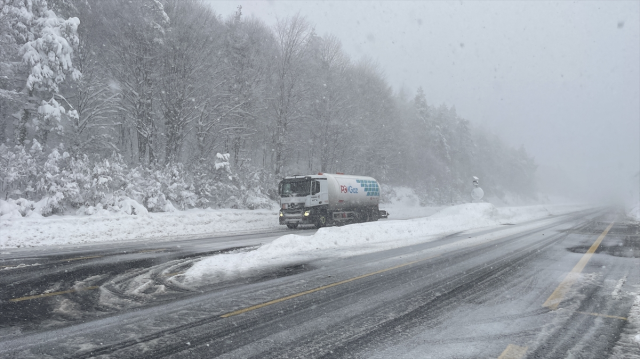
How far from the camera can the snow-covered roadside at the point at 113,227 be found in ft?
43.4

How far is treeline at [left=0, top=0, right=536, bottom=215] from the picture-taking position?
1847cm

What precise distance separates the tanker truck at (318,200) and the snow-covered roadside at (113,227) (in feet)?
8.21

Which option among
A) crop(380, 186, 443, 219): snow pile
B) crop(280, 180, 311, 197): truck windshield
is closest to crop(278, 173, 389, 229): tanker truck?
crop(280, 180, 311, 197): truck windshield

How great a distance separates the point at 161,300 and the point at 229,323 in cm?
169

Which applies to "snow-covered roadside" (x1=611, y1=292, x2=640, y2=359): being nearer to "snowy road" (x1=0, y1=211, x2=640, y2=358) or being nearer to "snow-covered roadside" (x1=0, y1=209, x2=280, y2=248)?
"snowy road" (x1=0, y1=211, x2=640, y2=358)

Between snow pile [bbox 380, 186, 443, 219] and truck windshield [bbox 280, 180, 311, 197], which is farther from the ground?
truck windshield [bbox 280, 180, 311, 197]

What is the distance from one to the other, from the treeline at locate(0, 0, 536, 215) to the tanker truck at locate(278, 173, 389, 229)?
6.07 metres

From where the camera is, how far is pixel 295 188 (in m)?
21.8

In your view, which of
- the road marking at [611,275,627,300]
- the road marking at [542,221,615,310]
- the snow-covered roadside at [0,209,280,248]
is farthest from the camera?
the snow-covered roadside at [0,209,280,248]

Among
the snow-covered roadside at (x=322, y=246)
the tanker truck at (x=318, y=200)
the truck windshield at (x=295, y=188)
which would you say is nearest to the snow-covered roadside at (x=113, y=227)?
the tanker truck at (x=318, y=200)

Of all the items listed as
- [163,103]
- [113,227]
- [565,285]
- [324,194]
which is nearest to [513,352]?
[565,285]

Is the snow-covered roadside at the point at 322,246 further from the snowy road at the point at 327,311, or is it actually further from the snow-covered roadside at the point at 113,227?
the snow-covered roadside at the point at 113,227

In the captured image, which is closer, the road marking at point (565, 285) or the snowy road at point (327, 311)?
the snowy road at point (327, 311)

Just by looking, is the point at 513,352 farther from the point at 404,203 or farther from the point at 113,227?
the point at 404,203
